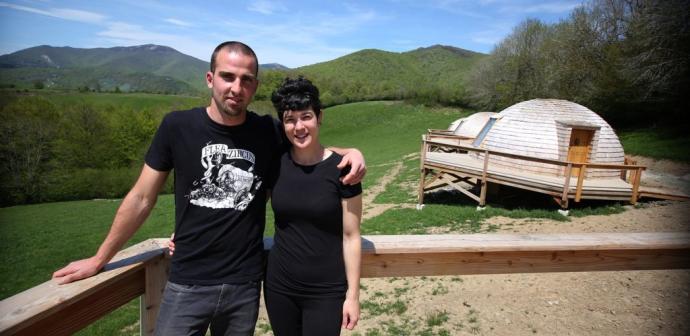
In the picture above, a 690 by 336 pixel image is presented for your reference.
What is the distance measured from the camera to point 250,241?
2207mm

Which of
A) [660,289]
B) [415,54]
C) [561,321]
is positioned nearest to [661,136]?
[660,289]

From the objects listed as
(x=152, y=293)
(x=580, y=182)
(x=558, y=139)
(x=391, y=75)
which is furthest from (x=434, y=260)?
(x=391, y=75)

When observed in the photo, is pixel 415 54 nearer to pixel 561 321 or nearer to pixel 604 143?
pixel 604 143

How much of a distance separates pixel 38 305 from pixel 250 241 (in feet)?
3.19

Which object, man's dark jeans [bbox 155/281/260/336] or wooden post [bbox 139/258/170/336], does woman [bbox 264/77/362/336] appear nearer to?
man's dark jeans [bbox 155/281/260/336]

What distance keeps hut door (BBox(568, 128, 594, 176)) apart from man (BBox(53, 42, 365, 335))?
601 inches

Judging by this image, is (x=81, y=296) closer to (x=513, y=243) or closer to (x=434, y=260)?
(x=434, y=260)

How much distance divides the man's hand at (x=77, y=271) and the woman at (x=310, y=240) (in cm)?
87

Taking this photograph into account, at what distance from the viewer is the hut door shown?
1476 cm

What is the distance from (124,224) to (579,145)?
54.1ft

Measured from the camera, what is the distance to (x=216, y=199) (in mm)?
2174

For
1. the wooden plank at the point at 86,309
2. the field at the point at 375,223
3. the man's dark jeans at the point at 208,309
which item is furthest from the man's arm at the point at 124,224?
the field at the point at 375,223

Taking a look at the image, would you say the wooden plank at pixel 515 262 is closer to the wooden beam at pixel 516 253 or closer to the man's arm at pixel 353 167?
the wooden beam at pixel 516 253

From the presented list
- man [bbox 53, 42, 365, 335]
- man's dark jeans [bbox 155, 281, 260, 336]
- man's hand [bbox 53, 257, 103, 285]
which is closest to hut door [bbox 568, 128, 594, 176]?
man [bbox 53, 42, 365, 335]
